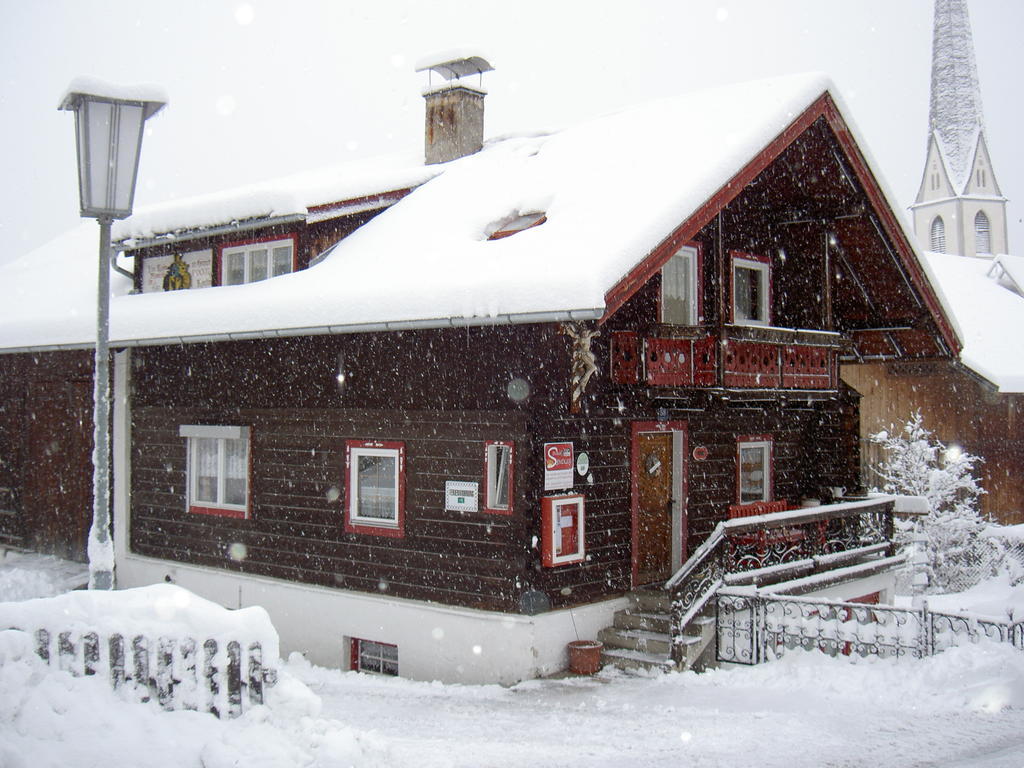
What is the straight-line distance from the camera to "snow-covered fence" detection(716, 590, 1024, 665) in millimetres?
10883

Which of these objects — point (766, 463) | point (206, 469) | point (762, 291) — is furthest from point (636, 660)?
point (206, 469)

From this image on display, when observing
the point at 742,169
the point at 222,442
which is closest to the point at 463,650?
the point at 222,442

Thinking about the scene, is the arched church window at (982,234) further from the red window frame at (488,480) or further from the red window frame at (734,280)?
the red window frame at (488,480)

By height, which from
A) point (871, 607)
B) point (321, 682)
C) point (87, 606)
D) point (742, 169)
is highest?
point (742, 169)

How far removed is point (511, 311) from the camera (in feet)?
34.3

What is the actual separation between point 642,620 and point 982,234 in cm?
5977

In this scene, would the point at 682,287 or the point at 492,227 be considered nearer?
the point at 492,227

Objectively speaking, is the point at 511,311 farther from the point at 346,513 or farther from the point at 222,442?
the point at 222,442

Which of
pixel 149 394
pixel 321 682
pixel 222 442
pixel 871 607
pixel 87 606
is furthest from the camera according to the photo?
pixel 149 394

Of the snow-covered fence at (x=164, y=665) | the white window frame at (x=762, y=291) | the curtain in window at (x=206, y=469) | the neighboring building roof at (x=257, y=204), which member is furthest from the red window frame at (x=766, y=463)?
the snow-covered fence at (x=164, y=665)

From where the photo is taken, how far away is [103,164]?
307 inches

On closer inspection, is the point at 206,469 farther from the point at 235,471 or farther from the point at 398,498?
the point at 398,498

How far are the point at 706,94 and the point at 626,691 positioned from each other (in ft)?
30.3

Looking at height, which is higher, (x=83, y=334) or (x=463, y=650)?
(x=83, y=334)
